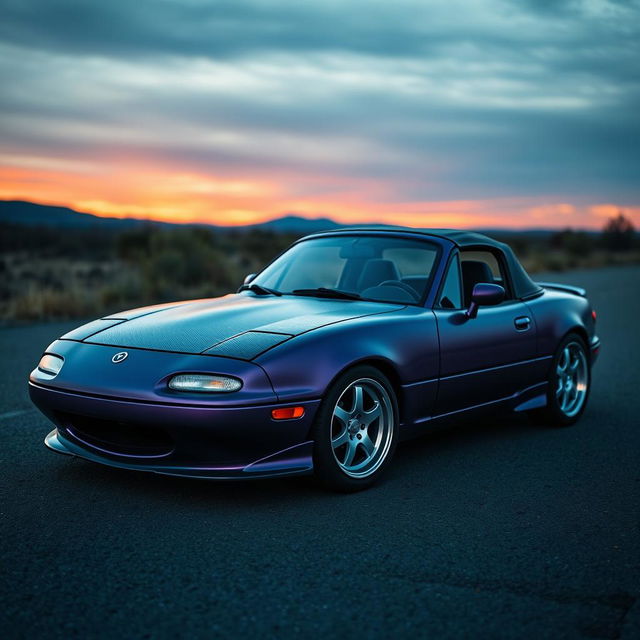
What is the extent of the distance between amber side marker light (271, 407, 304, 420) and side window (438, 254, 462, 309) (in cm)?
158

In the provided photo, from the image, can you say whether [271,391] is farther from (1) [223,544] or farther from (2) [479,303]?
(2) [479,303]

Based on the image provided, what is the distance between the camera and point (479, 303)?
18.3ft

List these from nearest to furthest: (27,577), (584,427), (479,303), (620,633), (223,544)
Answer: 1. (620,633)
2. (27,577)
3. (223,544)
4. (479,303)
5. (584,427)

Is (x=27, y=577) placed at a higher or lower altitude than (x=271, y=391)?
lower

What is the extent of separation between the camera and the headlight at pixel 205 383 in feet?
13.9

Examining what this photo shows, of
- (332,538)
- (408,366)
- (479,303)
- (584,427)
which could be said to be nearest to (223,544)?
(332,538)

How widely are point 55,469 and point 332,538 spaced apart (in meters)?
1.93

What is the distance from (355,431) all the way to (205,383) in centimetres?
98

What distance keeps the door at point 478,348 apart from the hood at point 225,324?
424 millimetres

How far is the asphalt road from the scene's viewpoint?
312 centimetres

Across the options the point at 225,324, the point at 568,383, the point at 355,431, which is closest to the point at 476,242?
the point at 568,383

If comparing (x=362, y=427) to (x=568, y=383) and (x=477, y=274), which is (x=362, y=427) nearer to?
(x=477, y=274)

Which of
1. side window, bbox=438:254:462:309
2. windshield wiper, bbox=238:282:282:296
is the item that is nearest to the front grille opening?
windshield wiper, bbox=238:282:282:296

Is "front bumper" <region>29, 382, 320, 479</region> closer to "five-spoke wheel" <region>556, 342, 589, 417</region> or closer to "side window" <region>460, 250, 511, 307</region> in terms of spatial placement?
"side window" <region>460, 250, 511, 307</region>
